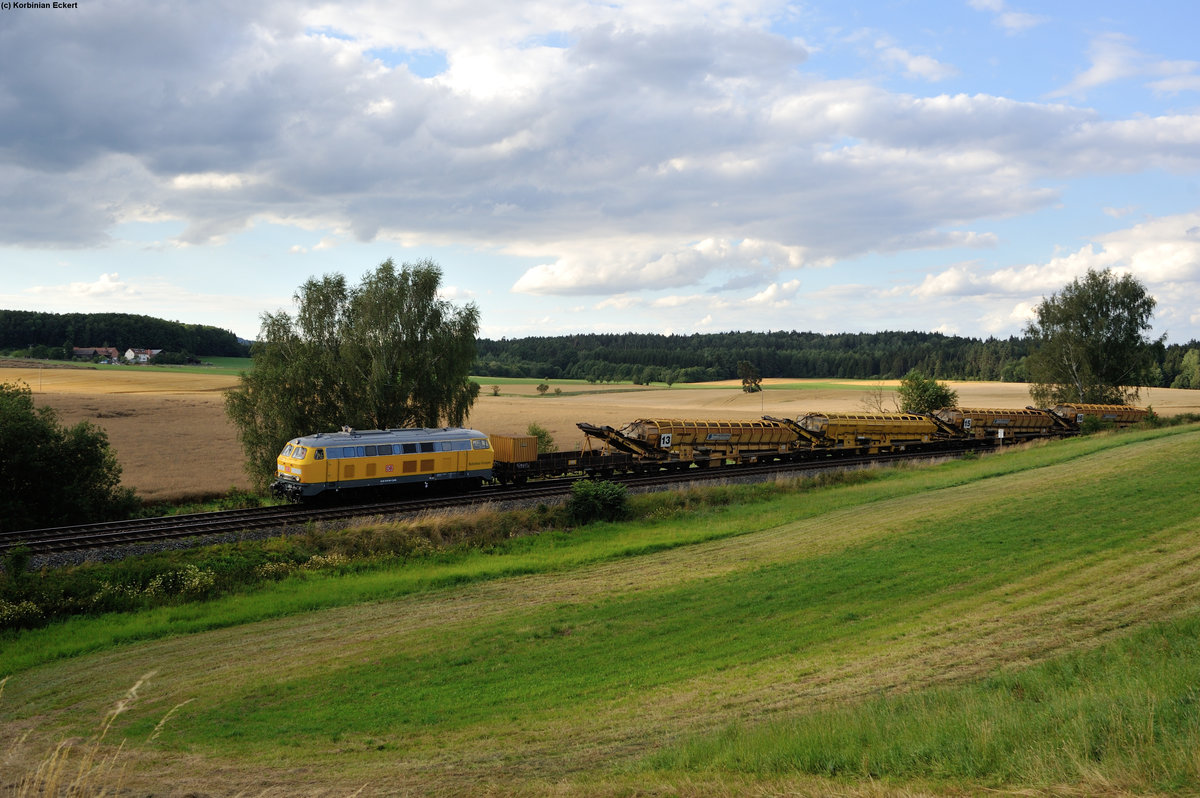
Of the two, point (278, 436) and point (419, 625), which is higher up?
point (278, 436)

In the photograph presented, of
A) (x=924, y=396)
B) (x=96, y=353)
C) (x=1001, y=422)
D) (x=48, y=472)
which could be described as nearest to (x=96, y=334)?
(x=96, y=353)

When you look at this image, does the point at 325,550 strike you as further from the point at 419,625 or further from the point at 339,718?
the point at 339,718

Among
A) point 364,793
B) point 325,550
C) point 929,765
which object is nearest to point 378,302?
point 325,550

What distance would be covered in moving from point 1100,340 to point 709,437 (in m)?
49.8

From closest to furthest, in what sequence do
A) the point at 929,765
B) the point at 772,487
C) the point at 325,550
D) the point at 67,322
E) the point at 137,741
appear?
the point at 929,765 → the point at 137,741 → the point at 325,550 → the point at 772,487 → the point at 67,322

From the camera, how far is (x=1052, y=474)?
33344 mm

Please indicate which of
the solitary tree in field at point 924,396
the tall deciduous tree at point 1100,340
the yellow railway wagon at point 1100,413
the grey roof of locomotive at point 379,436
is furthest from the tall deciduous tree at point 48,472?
the tall deciduous tree at point 1100,340

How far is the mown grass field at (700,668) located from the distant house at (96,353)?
134 metres

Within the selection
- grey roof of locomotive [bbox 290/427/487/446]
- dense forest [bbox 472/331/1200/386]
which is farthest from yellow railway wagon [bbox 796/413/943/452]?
dense forest [bbox 472/331/1200/386]

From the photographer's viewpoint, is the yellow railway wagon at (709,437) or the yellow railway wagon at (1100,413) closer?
the yellow railway wagon at (709,437)

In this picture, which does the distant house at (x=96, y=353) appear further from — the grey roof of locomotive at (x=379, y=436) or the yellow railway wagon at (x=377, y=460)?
the yellow railway wagon at (x=377, y=460)

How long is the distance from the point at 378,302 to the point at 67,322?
12685 centimetres

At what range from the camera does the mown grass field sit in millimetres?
8281

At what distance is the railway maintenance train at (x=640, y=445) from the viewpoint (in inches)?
1289
